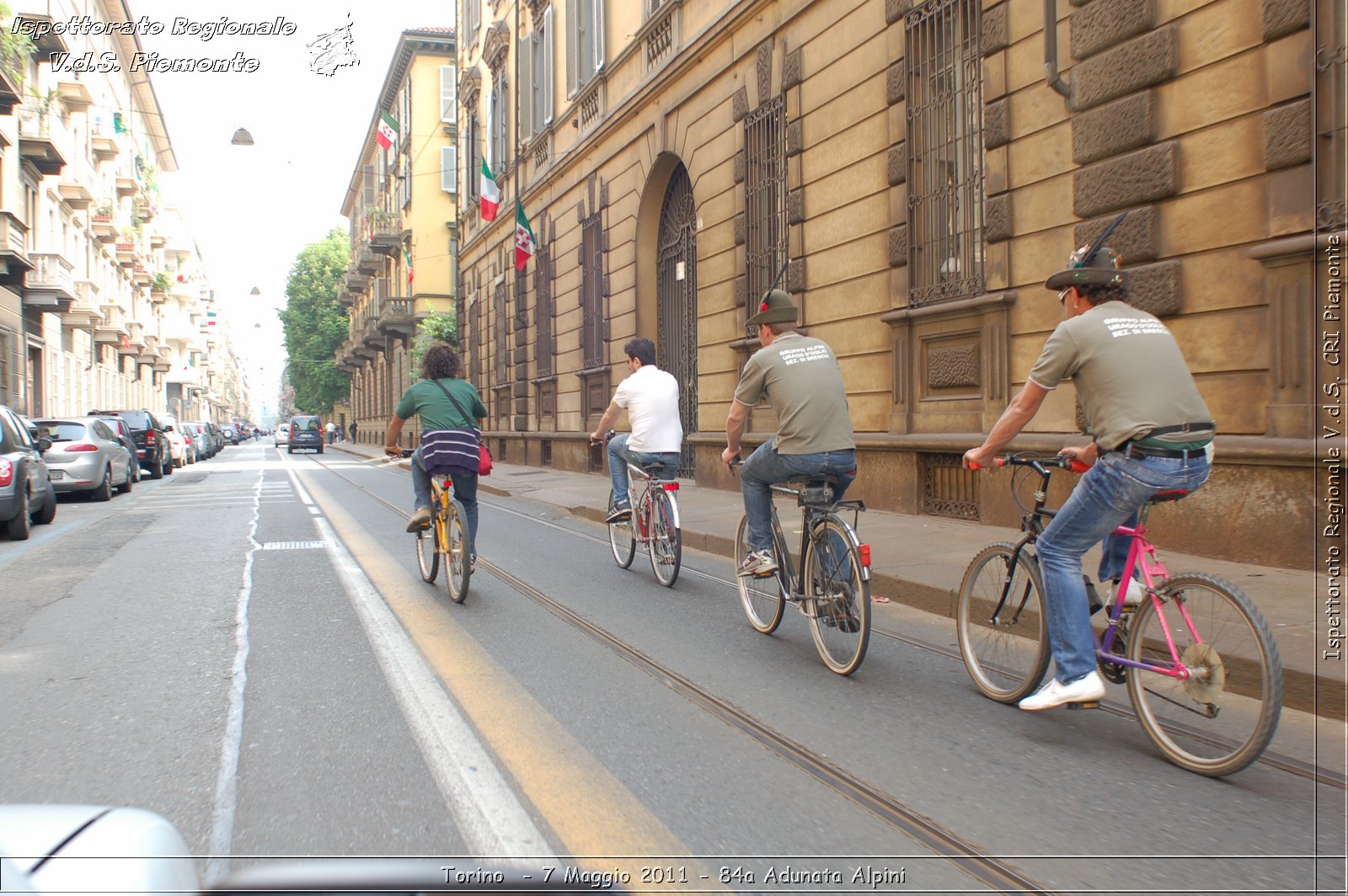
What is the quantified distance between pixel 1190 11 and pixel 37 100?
34982mm

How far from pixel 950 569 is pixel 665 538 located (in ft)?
6.87

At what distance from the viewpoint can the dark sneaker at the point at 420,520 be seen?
7.48 meters

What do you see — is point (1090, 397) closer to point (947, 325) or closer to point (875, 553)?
point (875, 553)

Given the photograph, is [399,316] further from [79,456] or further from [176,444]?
[79,456]

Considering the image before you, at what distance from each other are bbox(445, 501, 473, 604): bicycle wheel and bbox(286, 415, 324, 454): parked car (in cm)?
4966

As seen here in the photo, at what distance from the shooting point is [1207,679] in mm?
3555

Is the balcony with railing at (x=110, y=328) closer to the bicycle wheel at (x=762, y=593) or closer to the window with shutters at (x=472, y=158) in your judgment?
the window with shutters at (x=472, y=158)

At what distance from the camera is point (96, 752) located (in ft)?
12.1

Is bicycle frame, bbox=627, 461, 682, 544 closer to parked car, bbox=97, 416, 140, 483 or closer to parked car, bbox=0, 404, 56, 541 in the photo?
parked car, bbox=0, 404, 56, 541

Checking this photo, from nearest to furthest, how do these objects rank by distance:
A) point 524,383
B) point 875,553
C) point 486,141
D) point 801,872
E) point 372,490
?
1. point 801,872
2. point 875,553
3. point 372,490
4. point 524,383
5. point 486,141

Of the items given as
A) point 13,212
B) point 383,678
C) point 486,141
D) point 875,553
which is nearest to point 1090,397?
point 383,678

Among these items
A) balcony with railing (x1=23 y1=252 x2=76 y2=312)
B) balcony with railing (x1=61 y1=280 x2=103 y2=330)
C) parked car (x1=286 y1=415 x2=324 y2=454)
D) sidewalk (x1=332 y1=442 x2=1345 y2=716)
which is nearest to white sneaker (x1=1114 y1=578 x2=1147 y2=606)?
sidewalk (x1=332 y1=442 x2=1345 y2=716)

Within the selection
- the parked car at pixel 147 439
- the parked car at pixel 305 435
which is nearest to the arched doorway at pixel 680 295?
the parked car at pixel 147 439

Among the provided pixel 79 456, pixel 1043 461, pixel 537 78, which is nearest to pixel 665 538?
pixel 1043 461
